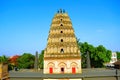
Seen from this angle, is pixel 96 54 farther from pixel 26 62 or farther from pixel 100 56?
pixel 26 62

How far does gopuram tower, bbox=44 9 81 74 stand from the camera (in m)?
32.0

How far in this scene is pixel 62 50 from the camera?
3297 centimetres

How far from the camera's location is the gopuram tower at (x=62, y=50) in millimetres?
32000

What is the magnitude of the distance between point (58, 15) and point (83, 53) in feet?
83.6

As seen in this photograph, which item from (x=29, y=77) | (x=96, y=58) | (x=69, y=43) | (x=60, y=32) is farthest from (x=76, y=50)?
(x=96, y=58)

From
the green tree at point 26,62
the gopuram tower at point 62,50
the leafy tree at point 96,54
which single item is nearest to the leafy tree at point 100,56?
the leafy tree at point 96,54

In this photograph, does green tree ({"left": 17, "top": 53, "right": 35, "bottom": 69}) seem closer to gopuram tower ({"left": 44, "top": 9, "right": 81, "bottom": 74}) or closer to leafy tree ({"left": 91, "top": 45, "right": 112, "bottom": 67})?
leafy tree ({"left": 91, "top": 45, "right": 112, "bottom": 67})

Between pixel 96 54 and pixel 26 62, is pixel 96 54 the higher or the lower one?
the higher one

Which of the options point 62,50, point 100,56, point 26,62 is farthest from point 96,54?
point 62,50

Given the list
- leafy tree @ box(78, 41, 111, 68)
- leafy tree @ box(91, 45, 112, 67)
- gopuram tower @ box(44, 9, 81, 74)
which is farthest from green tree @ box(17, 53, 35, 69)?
gopuram tower @ box(44, 9, 81, 74)

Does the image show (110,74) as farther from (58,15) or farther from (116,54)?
(116,54)

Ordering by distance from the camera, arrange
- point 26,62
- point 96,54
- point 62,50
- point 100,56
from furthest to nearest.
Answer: point 26,62
point 96,54
point 100,56
point 62,50

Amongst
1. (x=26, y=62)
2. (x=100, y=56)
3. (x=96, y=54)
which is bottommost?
(x=26, y=62)

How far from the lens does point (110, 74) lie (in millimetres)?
35375
